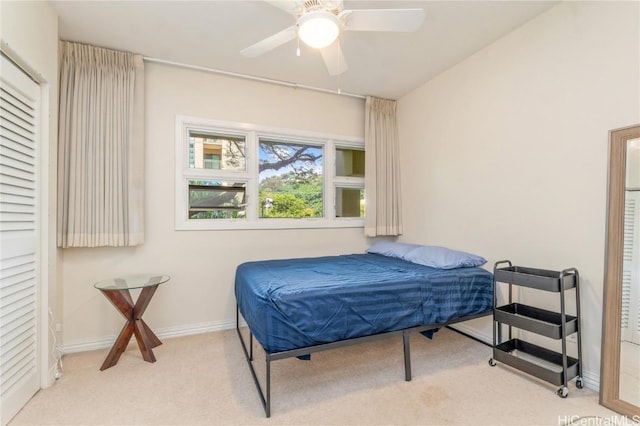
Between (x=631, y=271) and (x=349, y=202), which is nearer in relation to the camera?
(x=631, y=271)

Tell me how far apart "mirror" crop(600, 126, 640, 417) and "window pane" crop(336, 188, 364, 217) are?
234 centimetres

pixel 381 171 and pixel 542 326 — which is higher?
pixel 381 171

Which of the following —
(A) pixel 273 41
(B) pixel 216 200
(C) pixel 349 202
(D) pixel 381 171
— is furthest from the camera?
(C) pixel 349 202

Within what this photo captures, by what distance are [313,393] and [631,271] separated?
2.04m

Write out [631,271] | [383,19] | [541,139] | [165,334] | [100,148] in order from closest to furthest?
[383,19] < [631,271] < [541,139] < [100,148] < [165,334]

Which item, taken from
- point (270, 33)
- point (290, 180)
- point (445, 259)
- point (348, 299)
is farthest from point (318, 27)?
point (290, 180)

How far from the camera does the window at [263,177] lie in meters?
3.02

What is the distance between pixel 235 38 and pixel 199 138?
1.03 m

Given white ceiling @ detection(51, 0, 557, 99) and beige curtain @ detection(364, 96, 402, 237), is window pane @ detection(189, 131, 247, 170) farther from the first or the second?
beige curtain @ detection(364, 96, 402, 237)

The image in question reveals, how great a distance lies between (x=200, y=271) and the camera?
300cm

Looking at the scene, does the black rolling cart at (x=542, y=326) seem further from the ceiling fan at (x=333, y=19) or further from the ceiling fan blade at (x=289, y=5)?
the ceiling fan blade at (x=289, y=5)

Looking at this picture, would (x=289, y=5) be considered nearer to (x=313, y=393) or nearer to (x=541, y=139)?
(x=541, y=139)

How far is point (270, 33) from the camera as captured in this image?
2.45 m

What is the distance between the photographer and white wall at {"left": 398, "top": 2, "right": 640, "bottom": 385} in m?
1.93
